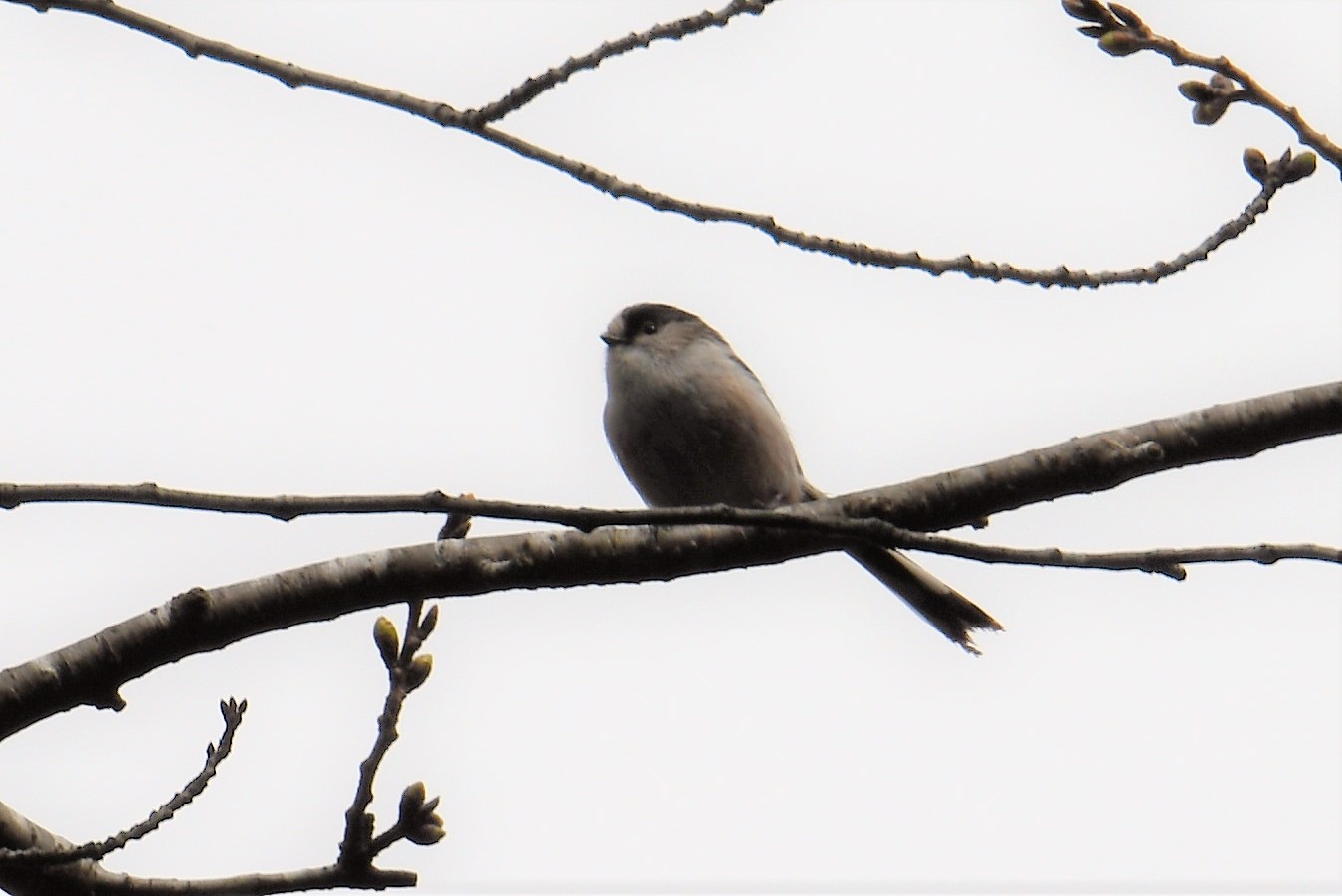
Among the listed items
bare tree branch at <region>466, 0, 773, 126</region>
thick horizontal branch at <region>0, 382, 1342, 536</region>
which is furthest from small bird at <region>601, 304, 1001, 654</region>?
bare tree branch at <region>466, 0, 773, 126</region>

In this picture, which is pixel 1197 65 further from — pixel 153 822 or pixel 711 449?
pixel 711 449

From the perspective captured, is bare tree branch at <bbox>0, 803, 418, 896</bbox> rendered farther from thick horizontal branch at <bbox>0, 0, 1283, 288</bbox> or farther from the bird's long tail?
the bird's long tail

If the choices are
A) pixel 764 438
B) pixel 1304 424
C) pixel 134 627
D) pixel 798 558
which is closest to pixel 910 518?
pixel 798 558

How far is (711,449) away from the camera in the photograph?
5.28m

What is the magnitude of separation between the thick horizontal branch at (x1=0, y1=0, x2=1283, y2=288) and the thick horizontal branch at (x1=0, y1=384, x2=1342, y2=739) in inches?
16.7

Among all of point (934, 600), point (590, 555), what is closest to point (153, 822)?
point (590, 555)

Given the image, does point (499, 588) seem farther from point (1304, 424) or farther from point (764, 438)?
point (764, 438)

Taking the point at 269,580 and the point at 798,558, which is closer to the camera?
the point at 269,580

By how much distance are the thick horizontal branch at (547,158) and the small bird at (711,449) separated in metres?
2.65

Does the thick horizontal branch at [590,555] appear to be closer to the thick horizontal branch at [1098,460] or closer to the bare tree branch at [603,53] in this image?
the thick horizontal branch at [1098,460]

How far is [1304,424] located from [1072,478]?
16.0 inches

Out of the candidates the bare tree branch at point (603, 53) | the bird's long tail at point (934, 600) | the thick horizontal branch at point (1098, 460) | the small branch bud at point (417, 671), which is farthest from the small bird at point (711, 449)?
the bare tree branch at point (603, 53)

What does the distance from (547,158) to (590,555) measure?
33.1 inches

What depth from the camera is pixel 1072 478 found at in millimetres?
2961
